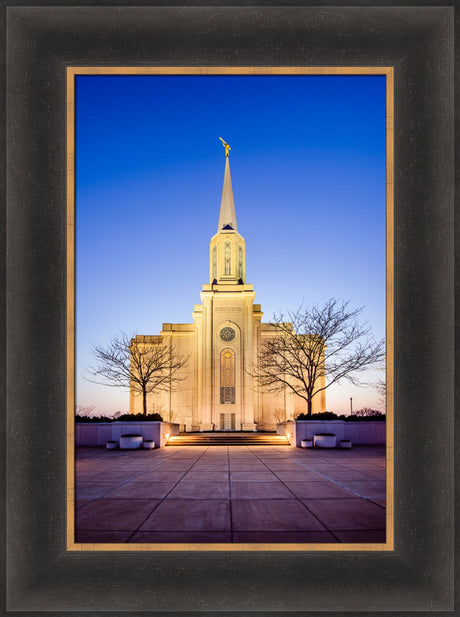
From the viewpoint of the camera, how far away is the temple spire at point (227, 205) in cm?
4040

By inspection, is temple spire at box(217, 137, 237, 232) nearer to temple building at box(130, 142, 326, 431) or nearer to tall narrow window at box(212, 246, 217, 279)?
temple building at box(130, 142, 326, 431)

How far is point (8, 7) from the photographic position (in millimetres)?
4523

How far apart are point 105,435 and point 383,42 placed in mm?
18464

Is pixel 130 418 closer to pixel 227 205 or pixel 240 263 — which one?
pixel 240 263

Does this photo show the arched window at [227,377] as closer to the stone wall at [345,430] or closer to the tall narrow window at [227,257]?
the tall narrow window at [227,257]

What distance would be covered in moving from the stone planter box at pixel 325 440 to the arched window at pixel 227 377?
19056 millimetres

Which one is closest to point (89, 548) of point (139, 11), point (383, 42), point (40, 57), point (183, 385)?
point (40, 57)

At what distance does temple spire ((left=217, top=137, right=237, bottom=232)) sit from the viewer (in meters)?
40.4

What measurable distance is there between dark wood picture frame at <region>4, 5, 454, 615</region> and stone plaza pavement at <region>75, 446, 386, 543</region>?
2.48 feet

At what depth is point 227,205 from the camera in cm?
4072

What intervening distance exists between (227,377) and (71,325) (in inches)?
1287

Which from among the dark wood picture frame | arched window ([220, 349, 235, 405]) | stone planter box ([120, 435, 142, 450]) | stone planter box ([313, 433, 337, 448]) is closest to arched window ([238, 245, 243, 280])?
arched window ([220, 349, 235, 405])

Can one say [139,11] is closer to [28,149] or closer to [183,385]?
[28,149]

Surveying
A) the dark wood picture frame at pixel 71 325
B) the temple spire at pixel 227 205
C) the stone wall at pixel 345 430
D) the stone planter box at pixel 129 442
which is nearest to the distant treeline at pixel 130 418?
the stone planter box at pixel 129 442
